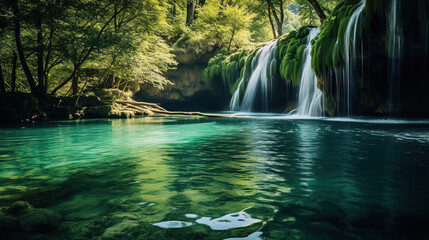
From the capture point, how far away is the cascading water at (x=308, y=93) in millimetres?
14281

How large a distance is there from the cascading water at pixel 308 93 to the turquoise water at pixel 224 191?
29.0ft

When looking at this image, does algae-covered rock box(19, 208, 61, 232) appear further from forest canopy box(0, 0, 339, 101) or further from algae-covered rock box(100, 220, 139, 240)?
forest canopy box(0, 0, 339, 101)

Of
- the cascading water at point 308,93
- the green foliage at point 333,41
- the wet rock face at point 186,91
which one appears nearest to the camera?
the green foliage at point 333,41

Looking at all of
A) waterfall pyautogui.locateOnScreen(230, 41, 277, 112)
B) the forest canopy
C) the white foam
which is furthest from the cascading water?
the white foam

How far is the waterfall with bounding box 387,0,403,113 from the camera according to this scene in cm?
952

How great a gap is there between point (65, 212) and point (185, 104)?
90.3 ft

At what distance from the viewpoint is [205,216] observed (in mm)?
2275

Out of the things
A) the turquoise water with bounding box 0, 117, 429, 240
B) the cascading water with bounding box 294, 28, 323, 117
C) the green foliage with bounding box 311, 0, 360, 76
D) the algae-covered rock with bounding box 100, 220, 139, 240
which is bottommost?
the algae-covered rock with bounding box 100, 220, 139, 240

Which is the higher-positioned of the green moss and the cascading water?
the green moss

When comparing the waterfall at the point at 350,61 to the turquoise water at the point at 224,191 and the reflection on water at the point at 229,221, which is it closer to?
the turquoise water at the point at 224,191

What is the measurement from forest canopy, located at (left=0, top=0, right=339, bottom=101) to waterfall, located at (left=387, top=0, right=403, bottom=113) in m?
7.56

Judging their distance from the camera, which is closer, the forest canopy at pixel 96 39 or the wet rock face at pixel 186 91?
the forest canopy at pixel 96 39

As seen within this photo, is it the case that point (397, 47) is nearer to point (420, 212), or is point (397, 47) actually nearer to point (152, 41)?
point (420, 212)

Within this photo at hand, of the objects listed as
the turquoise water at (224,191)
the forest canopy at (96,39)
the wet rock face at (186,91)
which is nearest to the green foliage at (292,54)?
the forest canopy at (96,39)
